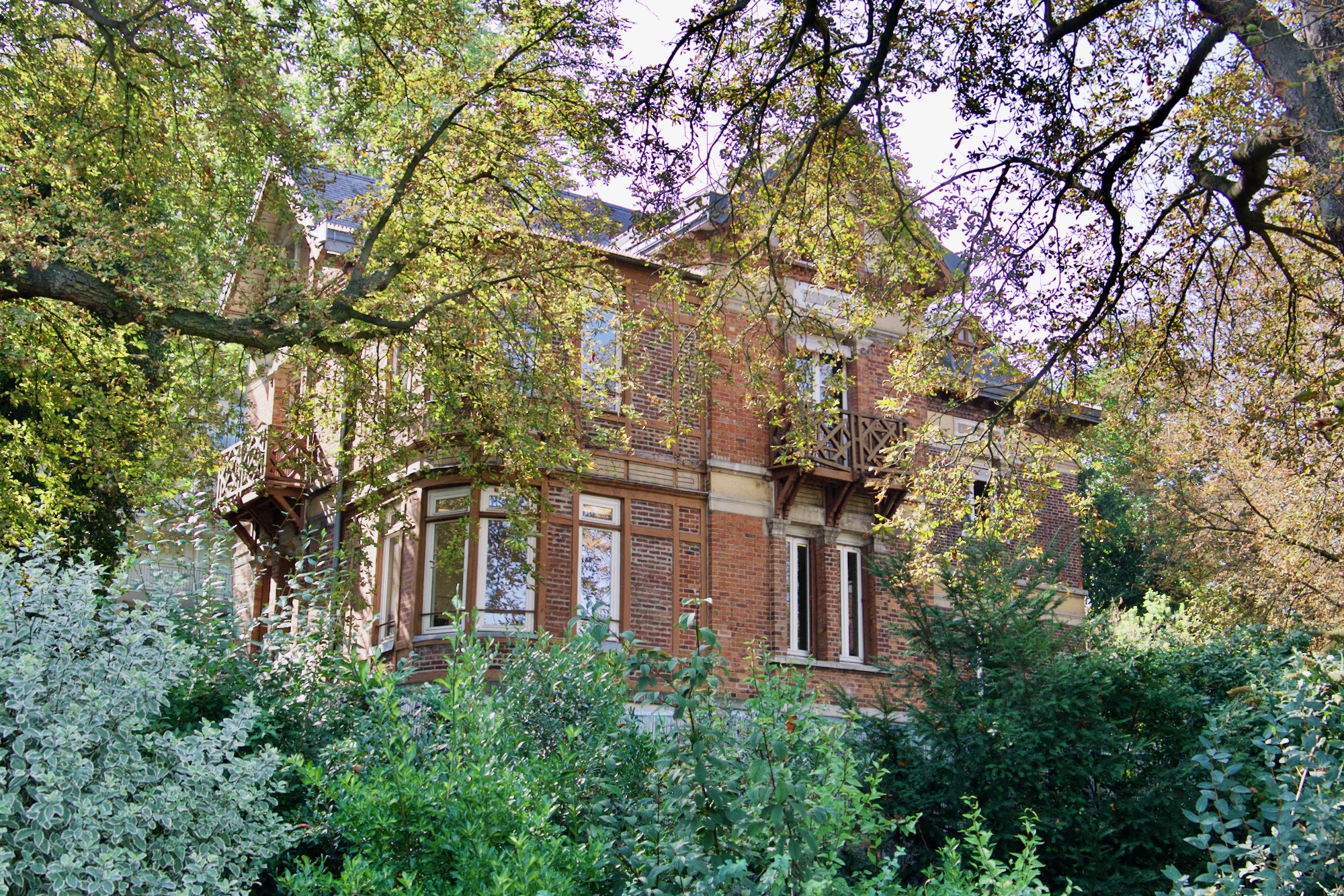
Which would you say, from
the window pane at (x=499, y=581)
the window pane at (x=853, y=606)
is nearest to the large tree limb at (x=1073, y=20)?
the window pane at (x=499, y=581)

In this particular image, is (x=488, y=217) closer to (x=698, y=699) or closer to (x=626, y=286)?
(x=626, y=286)

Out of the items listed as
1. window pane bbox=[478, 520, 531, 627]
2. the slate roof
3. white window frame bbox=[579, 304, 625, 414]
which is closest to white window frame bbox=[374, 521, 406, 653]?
window pane bbox=[478, 520, 531, 627]

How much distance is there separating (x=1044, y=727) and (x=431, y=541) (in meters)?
10.4

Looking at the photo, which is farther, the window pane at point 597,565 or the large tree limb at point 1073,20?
the window pane at point 597,565

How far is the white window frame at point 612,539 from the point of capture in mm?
20359

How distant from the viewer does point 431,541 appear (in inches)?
808

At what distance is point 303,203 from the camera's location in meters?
15.0

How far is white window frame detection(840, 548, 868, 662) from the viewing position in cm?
2283

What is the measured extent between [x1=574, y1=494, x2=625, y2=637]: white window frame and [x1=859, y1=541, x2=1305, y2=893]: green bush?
5682 mm

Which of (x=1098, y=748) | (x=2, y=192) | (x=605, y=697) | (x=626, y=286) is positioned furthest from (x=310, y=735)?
(x=626, y=286)

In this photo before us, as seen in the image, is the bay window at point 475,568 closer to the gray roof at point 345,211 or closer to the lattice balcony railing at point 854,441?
the gray roof at point 345,211

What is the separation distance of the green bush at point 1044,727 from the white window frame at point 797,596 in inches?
240

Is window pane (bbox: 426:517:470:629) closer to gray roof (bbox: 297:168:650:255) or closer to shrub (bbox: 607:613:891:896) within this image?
gray roof (bbox: 297:168:650:255)

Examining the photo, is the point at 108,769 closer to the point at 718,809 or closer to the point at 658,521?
the point at 718,809
